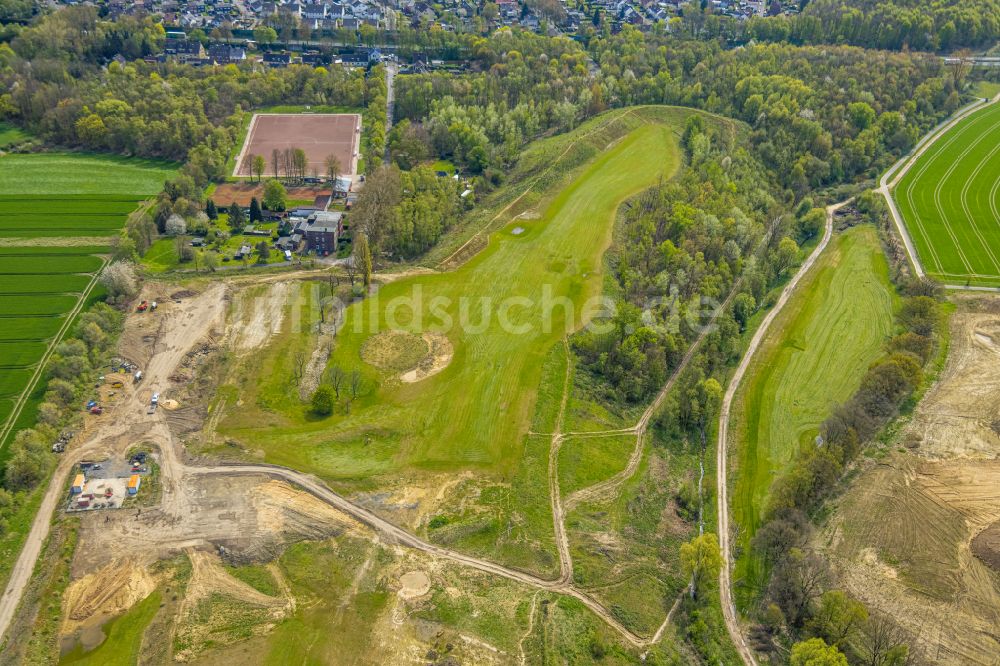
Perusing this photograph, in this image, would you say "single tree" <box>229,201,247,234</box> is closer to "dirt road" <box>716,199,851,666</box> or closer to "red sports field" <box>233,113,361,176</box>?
"red sports field" <box>233,113,361,176</box>

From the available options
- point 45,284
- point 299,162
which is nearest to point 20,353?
point 45,284

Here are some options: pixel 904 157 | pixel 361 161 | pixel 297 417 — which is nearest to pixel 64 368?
pixel 297 417

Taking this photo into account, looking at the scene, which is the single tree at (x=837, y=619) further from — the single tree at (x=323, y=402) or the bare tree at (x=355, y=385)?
the single tree at (x=323, y=402)

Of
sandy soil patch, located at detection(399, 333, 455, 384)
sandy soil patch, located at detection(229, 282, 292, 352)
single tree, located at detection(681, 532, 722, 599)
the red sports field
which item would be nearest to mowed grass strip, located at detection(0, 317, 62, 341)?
sandy soil patch, located at detection(229, 282, 292, 352)

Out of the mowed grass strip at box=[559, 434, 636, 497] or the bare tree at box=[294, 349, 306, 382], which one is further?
the bare tree at box=[294, 349, 306, 382]

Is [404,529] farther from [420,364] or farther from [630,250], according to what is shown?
[630,250]

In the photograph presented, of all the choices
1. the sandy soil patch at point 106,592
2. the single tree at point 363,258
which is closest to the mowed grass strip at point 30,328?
the single tree at point 363,258
